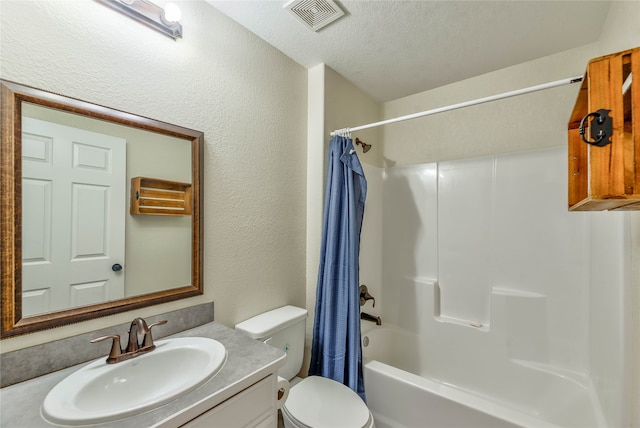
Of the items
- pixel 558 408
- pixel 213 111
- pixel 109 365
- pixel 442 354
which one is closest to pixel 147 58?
pixel 213 111

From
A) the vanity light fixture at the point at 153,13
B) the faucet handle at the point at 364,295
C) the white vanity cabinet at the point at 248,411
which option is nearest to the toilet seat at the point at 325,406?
the white vanity cabinet at the point at 248,411

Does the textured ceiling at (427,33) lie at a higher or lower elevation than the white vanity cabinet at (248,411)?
higher

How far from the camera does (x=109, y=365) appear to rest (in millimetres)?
955

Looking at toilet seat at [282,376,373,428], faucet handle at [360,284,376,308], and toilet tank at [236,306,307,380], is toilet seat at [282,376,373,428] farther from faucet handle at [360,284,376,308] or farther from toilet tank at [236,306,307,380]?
faucet handle at [360,284,376,308]

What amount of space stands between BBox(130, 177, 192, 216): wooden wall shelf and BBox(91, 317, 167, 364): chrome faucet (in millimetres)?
440

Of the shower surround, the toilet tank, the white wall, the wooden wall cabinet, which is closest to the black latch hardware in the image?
the wooden wall cabinet

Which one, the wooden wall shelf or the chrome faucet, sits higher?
the wooden wall shelf

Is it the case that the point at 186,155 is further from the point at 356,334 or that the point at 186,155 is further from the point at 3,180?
the point at 356,334

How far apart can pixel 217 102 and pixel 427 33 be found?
4.11 feet

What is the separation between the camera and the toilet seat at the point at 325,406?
1.26m

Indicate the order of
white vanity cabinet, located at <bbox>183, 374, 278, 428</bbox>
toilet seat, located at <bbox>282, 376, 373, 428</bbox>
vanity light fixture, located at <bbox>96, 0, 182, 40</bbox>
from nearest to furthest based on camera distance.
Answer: white vanity cabinet, located at <bbox>183, 374, 278, 428</bbox>
vanity light fixture, located at <bbox>96, 0, 182, 40</bbox>
toilet seat, located at <bbox>282, 376, 373, 428</bbox>

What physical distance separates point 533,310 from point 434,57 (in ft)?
5.83

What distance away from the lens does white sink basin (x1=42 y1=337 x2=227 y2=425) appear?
72cm

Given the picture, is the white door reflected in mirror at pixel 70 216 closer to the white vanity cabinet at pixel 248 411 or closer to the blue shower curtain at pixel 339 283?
the white vanity cabinet at pixel 248 411
